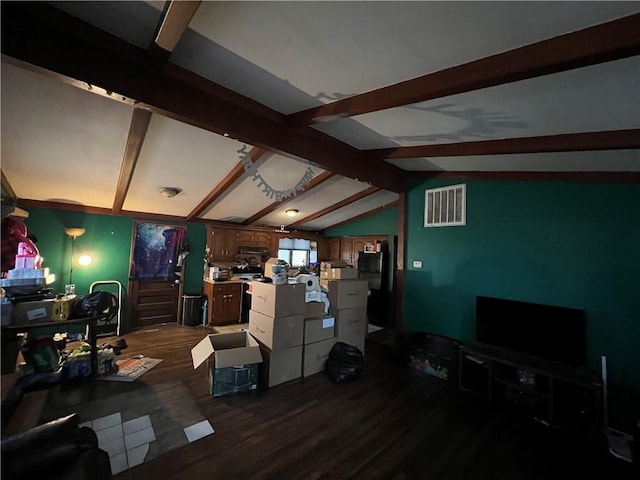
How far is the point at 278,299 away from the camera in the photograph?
9.36 feet

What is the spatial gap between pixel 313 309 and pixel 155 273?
3.39 metres

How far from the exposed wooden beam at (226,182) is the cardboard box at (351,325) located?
212cm

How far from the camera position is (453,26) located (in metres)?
1.25

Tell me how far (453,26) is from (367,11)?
415mm

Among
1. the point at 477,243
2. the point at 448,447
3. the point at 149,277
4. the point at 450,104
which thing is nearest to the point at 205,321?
the point at 149,277

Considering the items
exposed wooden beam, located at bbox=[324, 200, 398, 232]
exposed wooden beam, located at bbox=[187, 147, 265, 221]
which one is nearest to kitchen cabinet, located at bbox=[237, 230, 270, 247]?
exposed wooden beam, located at bbox=[187, 147, 265, 221]

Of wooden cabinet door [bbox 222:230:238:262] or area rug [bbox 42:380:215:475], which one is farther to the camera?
wooden cabinet door [bbox 222:230:238:262]

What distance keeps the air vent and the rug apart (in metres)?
4.10

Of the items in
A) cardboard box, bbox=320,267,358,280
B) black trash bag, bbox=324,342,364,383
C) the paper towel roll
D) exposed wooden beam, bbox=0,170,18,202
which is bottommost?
black trash bag, bbox=324,342,364,383

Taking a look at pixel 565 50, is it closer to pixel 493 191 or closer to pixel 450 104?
pixel 450 104

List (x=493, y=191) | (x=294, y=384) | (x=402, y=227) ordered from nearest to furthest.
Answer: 1. (x=294, y=384)
2. (x=493, y=191)
3. (x=402, y=227)

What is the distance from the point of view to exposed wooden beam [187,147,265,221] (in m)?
3.03

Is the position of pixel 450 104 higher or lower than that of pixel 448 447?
higher

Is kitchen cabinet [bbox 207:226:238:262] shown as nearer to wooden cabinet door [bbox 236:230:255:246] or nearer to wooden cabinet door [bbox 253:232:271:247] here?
wooden cabinet door [bbox 236:230:255:246]
